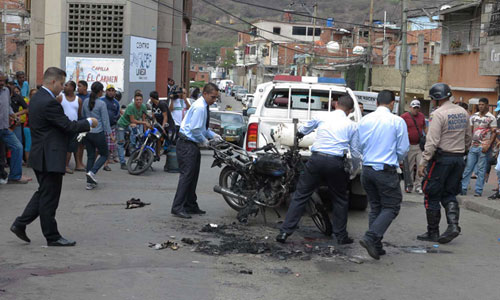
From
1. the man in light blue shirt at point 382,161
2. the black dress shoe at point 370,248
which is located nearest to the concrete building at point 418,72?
the man in light blue shirt at point 382,161

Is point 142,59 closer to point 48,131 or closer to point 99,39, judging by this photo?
point 99,39

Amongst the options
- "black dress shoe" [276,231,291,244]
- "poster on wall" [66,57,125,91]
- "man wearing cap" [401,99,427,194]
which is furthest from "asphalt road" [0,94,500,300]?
"poster on wall" [66,57,125,91]

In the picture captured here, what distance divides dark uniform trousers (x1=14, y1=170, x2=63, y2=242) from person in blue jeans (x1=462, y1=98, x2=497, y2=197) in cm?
873

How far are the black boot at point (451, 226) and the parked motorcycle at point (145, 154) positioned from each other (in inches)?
300

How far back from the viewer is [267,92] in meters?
12.4

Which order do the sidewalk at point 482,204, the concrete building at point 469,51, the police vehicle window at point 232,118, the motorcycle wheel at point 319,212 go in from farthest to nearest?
the concrete building at point 469,51, the police vehicle window at point 232,118, the sidewalk at point 482,204, the motorcycle wheel at point 319,212

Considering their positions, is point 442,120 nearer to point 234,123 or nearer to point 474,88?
point 234,123

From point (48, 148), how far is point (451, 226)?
5238mm

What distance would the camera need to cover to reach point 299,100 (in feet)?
41.5

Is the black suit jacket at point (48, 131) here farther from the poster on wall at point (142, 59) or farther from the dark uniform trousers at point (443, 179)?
A: the poster on wall at point (142, 59)

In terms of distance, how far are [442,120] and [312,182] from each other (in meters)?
2.00

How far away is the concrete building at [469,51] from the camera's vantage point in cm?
2747

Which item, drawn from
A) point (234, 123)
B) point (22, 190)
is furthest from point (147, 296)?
point (234, 123)

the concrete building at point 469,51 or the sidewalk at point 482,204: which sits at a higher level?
→ the concrete building at point 469,51
